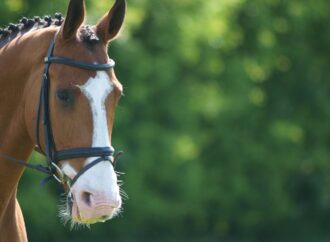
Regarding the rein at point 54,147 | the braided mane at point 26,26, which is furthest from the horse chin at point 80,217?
the braided mane at point 26,26

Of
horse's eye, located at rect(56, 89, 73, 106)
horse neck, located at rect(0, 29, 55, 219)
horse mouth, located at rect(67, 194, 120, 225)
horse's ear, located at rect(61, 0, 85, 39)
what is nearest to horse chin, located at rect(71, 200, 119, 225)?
horse mouth, located at rect(67, 194, 120, 225)

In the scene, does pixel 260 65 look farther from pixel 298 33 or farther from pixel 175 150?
pixel 175 150

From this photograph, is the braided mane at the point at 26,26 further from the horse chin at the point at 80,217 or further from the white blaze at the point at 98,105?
the horse chin at the point at 80,217

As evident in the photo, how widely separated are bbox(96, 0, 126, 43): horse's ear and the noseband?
252mm

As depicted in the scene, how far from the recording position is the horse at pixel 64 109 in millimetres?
4832

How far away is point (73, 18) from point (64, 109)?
0.56m

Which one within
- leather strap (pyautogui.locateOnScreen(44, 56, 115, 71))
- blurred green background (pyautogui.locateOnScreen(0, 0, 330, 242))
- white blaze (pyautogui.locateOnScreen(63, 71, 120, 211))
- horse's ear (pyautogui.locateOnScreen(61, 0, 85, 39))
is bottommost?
white blaze (pyautogui.locateOnScreen(63, 71, 120, 211))

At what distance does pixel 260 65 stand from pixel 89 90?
16.5 meters


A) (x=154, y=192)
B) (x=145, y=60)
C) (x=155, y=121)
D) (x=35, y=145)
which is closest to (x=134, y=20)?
(x=145, y=60)

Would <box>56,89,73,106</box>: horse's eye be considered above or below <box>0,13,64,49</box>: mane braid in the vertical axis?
below

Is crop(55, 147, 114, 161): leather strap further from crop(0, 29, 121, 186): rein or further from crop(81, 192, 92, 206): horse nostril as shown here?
crop(81, 192, 92, 206): horse nostril

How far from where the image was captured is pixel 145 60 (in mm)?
18438

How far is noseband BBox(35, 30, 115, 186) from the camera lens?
4855 mm

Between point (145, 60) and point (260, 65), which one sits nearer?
point (145, 60)
